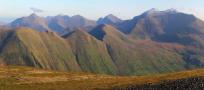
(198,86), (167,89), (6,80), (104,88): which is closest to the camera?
(198,86)

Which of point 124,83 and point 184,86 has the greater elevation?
point 184,86

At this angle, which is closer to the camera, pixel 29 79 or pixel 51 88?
pixel 51 88

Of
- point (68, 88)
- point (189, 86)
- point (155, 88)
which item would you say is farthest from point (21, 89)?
point (189, 86)

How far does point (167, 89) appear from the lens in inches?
3187

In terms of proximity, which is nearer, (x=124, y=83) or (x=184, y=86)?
(x=184, y=86)

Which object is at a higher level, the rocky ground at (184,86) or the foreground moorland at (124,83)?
the rocky ground at (184,86)

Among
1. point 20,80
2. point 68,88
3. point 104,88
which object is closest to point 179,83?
point 104,88

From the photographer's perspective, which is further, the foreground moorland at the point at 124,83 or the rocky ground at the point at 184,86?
the foreground moorland at the point at 124,83

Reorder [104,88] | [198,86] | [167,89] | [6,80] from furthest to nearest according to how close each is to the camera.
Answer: [6,80], [104,88], [167,89], [198,86]

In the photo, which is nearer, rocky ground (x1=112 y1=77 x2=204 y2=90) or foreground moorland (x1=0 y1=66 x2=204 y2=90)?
rocky ground (x1=112 y1=77 x2=204 y2=90)

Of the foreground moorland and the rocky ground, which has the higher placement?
the rocky ground

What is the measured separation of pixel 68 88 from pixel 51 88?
4927mm

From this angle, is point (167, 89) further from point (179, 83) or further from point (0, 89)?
point (0, 89)

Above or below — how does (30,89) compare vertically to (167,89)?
below
